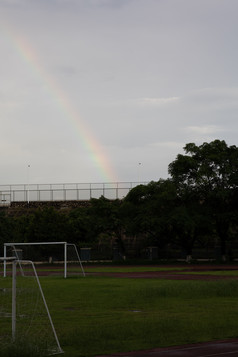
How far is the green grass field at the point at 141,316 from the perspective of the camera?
A: 16094 millimetres

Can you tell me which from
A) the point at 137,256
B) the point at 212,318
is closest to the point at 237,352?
the point at 212,318

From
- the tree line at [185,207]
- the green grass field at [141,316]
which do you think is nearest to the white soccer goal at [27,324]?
the green grass field at [141,316]

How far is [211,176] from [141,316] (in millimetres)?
51730

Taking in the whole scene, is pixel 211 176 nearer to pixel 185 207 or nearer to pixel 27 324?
pixel 185 207

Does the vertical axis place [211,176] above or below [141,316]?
above

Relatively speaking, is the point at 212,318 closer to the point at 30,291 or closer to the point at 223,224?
the point at 30,291

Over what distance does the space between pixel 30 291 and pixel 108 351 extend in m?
12.3

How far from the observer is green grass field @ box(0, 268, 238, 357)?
1609 centimetres

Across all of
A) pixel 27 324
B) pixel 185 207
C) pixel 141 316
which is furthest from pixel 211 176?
pixel 27 324

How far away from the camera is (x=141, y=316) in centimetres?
2122

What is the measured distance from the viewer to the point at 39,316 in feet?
68.8

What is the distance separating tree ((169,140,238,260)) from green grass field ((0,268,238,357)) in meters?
40.1

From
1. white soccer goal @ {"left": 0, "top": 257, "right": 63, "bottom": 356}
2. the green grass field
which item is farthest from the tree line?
white soccer goal @ {"left": 0, "top": 257, "right": 63, "bottom": 356}

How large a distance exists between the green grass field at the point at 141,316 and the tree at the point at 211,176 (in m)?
40.1
